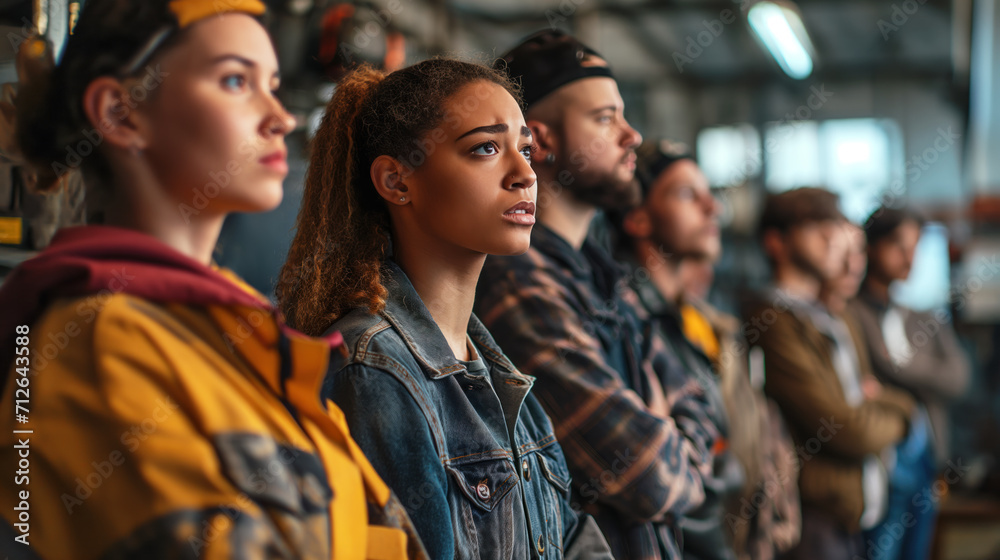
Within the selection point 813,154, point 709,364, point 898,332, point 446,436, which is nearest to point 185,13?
point 446,436

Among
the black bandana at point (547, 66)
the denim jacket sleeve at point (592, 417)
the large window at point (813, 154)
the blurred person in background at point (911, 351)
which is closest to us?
the denim jacket sleeve at point (592, 417)

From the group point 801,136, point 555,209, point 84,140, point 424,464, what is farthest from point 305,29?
point 801,136

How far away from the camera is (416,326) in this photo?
1297 mm

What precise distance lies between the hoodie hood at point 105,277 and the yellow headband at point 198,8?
267 millimetres

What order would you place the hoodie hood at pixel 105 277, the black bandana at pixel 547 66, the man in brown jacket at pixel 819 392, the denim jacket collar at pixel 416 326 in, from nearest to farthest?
the hoodie hood at pixel 105 277 < the denim jacket collar at pixel 416 326 < the black bandana at pixel 547 66 < the man in brown jacket at pixel 819 392

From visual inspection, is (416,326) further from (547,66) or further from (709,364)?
(709,364)

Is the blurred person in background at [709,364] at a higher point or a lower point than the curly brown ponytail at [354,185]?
lower

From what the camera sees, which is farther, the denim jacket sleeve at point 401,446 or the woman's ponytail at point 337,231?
the woman's ponytail at point 337,231

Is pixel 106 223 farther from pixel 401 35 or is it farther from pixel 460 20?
pixel 460 20

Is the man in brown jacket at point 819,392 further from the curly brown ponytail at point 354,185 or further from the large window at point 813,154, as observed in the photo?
the large window at point 813,154

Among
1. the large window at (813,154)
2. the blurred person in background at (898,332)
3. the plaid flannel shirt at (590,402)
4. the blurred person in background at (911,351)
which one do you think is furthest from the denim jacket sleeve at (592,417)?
the large window at (813,154)

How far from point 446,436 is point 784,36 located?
5810mm

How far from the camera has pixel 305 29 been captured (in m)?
2.39

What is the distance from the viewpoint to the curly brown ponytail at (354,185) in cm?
132
